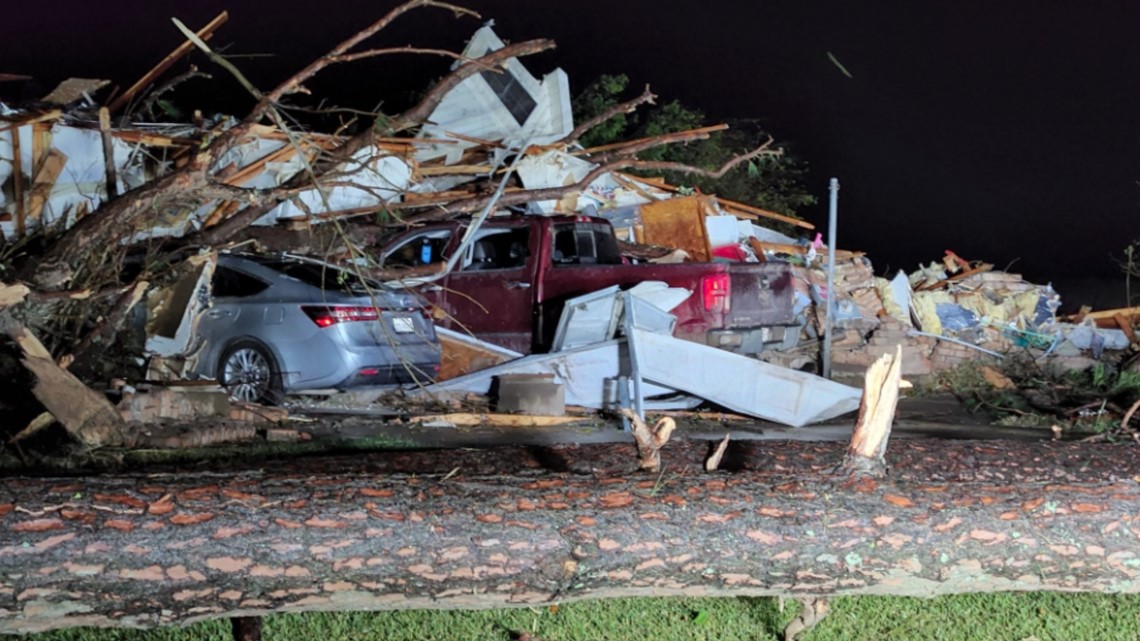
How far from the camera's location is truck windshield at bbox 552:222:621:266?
33.0 feet

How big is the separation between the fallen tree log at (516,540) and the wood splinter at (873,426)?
7 centimetres

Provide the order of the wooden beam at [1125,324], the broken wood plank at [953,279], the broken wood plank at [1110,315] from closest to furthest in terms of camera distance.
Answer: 1. the wooden beam at [1125,324]
2. the broken wood plank at [953,279]
3. the broken wood plank at [1110,315]

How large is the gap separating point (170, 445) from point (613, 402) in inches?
140

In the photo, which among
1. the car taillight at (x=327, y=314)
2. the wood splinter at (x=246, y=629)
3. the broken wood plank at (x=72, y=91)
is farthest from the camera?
the broken wood plank at (x=72, y=91)

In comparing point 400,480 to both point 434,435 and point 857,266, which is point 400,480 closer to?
point 434,435

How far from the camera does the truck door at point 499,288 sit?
9781mm

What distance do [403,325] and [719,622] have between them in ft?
15.0

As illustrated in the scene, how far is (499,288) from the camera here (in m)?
9.84

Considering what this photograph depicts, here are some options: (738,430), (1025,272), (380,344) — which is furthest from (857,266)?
(1025,272)

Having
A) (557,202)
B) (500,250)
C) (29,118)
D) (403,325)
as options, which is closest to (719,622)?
(403,325)

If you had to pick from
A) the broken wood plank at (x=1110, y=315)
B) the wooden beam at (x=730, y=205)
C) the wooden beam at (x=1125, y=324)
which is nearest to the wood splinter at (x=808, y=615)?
the wooden beam at (x=730, y=205)

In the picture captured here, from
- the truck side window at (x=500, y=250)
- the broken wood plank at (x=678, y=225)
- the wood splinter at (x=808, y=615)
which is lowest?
the wood splinter at (x=808, y=615)

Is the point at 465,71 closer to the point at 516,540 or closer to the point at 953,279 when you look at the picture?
the point at 516,540

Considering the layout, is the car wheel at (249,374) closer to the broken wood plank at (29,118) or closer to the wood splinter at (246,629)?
the broken wood plank at (29,118)
